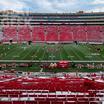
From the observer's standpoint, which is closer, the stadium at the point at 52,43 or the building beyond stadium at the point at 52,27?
the stadium at the point at 52,43

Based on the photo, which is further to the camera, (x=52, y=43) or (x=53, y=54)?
(x=52, y=43)

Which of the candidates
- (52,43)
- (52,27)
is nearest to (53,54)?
(52,43)

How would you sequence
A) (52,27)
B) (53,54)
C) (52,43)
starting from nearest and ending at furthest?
1. (53,54)
2. (52,43)
3. (52,27)

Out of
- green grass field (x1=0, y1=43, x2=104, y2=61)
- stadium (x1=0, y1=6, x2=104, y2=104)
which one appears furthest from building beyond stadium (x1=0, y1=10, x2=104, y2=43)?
green grass field (x1=0, y1=43, x2=104, y2=61)

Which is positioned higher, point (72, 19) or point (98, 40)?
point (72, 19)

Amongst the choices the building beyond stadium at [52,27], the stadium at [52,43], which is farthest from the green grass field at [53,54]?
the building beyond stadium at [52,27]

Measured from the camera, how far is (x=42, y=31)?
115000mm

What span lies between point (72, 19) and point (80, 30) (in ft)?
41.1

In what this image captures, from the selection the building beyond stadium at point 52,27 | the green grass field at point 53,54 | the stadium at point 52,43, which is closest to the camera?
the stadium at point 52,43

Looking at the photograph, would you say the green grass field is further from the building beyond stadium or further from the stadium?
the building beyond stadium

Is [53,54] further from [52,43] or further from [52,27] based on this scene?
[52,27]

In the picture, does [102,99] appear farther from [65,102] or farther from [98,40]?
[98,40]

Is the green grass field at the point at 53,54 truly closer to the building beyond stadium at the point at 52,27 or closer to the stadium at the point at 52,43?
the stadium at the point at 52,43

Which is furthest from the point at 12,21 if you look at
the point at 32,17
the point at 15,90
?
the point at 15,90
